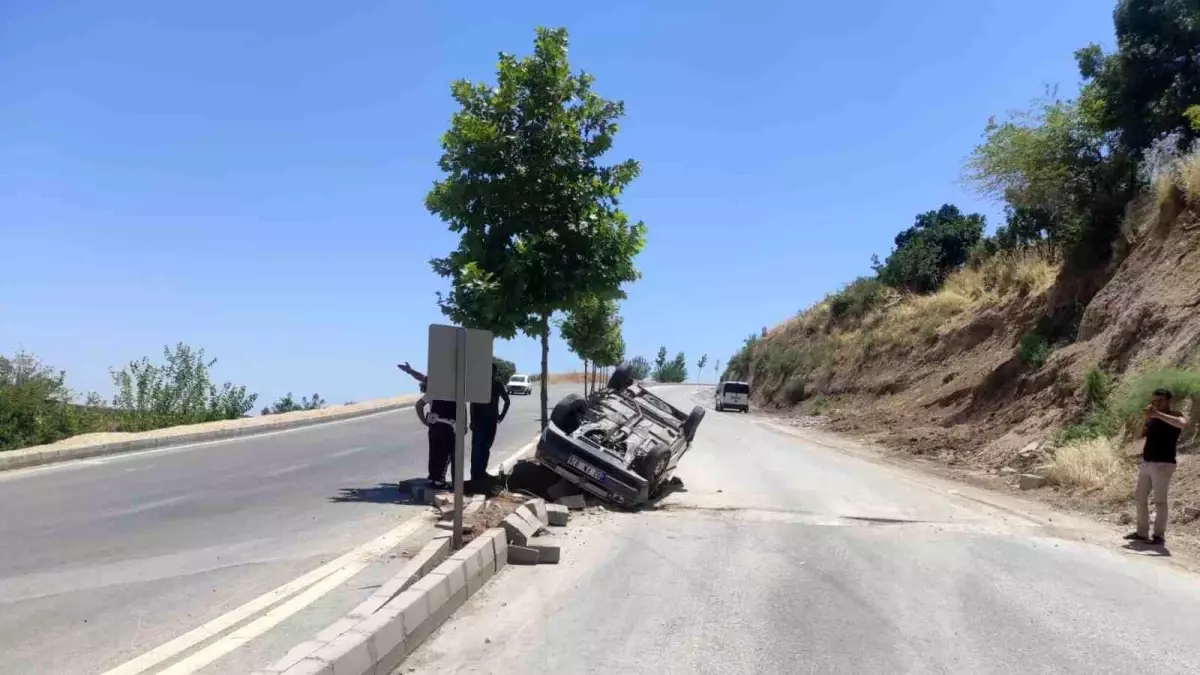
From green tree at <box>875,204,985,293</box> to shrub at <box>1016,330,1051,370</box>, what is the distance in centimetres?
2526

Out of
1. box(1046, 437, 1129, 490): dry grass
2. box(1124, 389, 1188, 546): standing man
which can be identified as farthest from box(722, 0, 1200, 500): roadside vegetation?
box(1124, 389, 1188, 546): standing man

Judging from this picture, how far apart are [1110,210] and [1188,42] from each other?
4.53 metres

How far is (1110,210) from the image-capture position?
2619 centimetres

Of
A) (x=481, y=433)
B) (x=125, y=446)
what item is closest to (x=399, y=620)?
(x=481, y=433)

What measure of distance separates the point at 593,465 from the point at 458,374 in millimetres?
4168

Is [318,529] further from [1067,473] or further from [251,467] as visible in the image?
[1067,473]

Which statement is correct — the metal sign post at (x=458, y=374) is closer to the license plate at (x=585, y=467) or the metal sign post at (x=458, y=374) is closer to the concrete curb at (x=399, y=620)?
the concrete curb at (x=399, y=620)

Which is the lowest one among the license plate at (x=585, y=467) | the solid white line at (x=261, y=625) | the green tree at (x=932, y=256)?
the solid white line at (x=261, y=625)

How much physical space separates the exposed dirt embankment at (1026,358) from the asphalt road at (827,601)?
12.4ft

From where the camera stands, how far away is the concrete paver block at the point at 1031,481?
15859 millimetres

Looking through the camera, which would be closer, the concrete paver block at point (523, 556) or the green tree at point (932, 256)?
the concrete paver block at point (523, 556)

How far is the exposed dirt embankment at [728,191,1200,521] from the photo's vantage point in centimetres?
1747

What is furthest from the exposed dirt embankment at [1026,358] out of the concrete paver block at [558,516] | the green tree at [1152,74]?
the concrete paver block at [558,516]

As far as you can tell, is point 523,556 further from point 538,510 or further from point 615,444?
point 615,444
